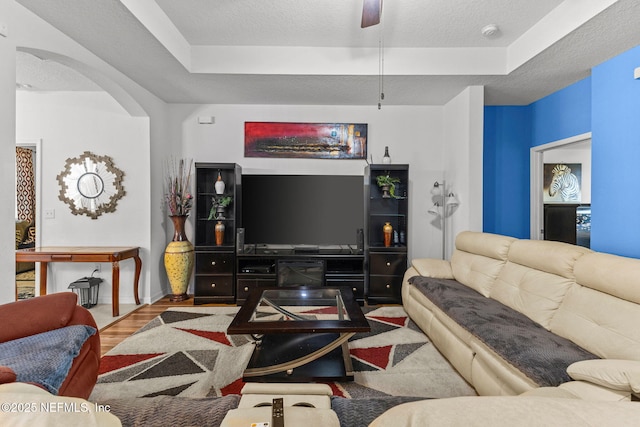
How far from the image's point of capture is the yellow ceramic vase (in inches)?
154

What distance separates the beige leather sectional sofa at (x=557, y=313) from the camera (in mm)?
1289

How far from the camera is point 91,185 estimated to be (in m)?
3.93

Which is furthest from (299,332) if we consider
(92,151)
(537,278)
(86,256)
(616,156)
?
(92,151)

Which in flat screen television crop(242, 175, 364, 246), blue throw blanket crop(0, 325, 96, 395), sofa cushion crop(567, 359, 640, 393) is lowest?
blue throw blanket crop(0, 325, 96, 395)

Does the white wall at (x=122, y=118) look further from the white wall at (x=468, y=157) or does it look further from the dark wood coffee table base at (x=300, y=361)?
the white wall at (x=468, y=157)

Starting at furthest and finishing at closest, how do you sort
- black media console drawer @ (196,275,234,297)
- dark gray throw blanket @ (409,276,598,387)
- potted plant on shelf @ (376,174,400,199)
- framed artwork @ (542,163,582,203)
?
1. framed artwork @ (542,163,582,203)
2. potted plant on shelf @ (376,174,400,199)
3. black media console drawer @ (196,275,234,297)
4. dark gray throw blanket @ (409,276,598,387)

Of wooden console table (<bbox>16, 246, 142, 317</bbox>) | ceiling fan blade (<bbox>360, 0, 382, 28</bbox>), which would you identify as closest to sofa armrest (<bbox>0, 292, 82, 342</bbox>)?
wooden console table (<bbox>16, 246, 142, 317</bbox>)

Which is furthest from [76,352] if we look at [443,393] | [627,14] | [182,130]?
[627,14]

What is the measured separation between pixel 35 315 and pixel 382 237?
142 inches

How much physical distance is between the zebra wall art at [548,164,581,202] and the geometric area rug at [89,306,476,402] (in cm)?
384

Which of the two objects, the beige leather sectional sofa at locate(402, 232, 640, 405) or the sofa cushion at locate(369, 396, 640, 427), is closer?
the sofa cushion at locate(369, 396, 640, 427)

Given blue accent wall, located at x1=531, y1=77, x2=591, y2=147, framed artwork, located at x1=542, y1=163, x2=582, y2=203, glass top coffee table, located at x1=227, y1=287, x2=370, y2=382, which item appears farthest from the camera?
framed artwork, located at x1=542, y1=163, x2=582, y2=203

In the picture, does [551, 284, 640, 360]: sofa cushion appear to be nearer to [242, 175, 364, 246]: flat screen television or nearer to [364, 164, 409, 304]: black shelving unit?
[364, 164, 409, 304]: black shelving unit

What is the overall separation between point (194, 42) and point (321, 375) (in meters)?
3.34
